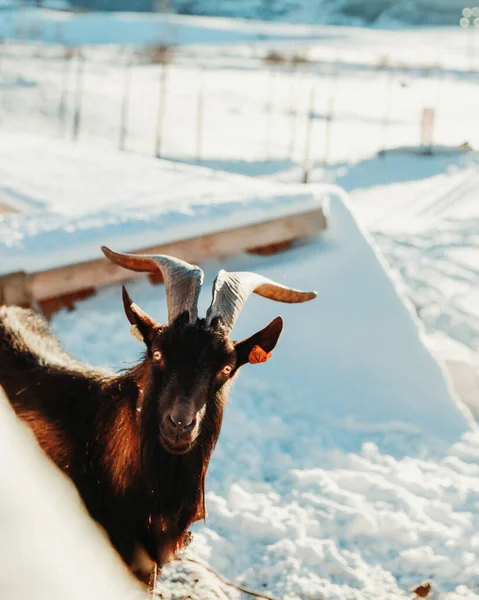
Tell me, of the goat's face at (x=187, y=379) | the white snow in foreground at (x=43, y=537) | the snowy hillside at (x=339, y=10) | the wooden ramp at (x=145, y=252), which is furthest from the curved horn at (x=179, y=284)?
the snowy hillside at (x=339, y=10)

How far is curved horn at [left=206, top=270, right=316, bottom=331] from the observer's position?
3.41 meters

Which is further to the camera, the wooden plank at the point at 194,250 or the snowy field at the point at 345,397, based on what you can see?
the wooden plank at the point at 194,250

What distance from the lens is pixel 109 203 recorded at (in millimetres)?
7406

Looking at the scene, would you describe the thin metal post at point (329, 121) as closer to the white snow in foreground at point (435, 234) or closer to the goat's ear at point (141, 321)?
the white snow in foreground at point (435, 234)

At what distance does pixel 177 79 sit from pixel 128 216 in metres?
24.4

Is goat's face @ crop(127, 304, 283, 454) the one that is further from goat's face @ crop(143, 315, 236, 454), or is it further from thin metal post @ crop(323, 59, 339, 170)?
thin metal post @ crop(323, 59, 339, 170)

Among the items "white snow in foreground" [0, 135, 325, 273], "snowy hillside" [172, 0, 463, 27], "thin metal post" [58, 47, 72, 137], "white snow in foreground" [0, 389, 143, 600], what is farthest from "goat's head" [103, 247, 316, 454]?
"snowy hillside" [172, 0, 463, 27]

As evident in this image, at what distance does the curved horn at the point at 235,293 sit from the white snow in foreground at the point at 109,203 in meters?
2.64

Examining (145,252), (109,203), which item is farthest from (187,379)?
(109,203)

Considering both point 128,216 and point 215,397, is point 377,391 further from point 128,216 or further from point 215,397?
point 215,397

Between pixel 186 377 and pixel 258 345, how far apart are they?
474 millimetres

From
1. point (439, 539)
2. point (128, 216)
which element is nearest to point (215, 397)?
point (439, 539)

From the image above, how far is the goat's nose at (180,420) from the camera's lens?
2992mm

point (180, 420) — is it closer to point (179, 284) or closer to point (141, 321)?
point (141, 321)
